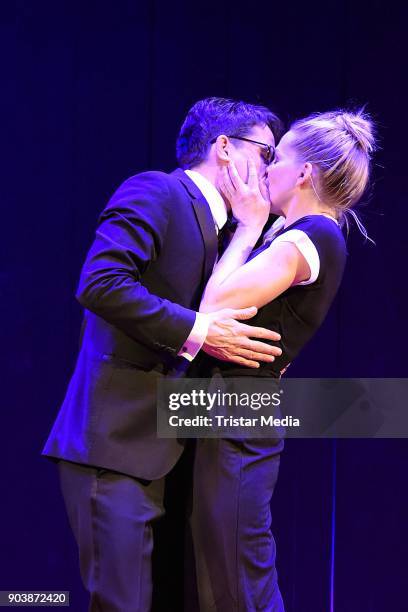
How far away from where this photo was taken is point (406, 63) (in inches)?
114

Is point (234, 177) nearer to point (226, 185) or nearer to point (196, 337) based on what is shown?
point (226, 185)

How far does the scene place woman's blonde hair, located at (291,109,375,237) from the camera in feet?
5.94

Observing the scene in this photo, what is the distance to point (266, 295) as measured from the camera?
1.69 m

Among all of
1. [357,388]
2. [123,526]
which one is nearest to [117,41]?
[357,388]

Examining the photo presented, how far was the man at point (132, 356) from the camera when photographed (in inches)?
63.8

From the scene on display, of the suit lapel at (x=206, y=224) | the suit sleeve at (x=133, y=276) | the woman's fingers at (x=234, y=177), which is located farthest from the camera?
the woman's fingers at (x=234, y=177)

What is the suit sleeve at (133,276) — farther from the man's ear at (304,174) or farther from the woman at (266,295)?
the man's ear at (304,174)

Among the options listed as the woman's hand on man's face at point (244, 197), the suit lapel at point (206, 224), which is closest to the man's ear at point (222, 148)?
the woman's hand on man's face at point (244, 197)

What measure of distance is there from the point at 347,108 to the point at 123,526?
1.78 meters

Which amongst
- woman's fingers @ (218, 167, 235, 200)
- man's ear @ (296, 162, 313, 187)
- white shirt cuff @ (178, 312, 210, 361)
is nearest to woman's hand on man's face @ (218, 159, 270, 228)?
woman's fingers @ (218, 167, 235, 200)

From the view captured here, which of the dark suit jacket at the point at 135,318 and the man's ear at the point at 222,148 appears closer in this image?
the dark suit jacket at the point at 135,318

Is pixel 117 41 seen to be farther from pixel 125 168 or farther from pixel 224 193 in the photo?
pixel 224 193

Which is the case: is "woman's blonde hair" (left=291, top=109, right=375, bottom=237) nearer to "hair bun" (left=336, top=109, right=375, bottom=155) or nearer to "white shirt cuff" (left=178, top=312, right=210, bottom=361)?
"hair bun" (left=336, top=109, right=375, bottom=155)

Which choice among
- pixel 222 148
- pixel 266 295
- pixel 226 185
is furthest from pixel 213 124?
pixel 266 295
